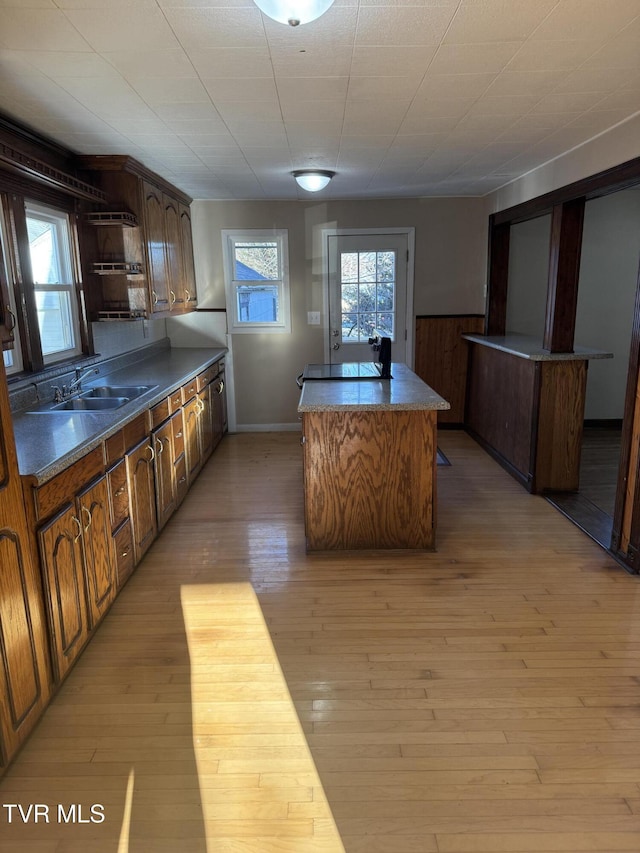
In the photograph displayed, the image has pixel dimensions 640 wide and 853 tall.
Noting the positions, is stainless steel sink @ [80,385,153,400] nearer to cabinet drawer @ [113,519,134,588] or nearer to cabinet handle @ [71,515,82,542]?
cabinet drawer @ [113,519,134,588]

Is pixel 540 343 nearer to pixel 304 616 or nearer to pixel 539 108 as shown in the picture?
pixel 539 108

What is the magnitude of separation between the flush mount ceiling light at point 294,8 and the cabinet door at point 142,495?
6.57ft

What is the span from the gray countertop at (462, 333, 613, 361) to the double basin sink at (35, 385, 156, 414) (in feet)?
8.46

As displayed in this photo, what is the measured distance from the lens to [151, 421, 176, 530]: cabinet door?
133 inches

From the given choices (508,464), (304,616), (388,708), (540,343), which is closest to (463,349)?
(540,343)

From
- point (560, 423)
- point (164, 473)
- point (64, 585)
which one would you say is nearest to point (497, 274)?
point (560, 423)

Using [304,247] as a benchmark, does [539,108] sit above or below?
above

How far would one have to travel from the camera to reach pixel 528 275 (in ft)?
18.2

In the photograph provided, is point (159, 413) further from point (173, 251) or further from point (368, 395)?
point (173, 251)

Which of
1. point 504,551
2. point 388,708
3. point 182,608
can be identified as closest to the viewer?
point 388,708

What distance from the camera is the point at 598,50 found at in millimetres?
2137

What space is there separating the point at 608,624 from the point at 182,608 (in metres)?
1.94

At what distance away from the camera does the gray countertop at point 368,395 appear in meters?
3.00

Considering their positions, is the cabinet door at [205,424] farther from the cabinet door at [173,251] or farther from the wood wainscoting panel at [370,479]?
the wood wainscoting panel at [370,479]
